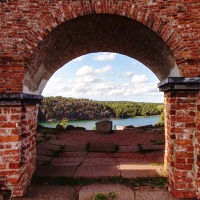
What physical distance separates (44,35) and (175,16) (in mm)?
2403

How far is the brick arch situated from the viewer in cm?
459

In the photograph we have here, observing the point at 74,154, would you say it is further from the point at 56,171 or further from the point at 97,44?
the point at 97,44

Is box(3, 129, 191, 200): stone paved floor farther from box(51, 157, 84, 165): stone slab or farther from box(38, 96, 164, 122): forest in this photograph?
box(38, 96, 164, 122): forest

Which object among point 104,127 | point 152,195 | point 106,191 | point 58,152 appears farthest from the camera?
point 104,127

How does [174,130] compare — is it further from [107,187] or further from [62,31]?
[62,31]

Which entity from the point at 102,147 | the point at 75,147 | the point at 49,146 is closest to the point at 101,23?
the point at 102,147

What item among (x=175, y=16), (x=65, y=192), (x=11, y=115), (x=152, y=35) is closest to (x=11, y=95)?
(x=11, y=115)

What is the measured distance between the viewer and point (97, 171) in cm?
534

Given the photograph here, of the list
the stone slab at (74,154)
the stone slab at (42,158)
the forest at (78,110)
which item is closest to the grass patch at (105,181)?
the stone slab at (42,158)

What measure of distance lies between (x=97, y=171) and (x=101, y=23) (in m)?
3.20

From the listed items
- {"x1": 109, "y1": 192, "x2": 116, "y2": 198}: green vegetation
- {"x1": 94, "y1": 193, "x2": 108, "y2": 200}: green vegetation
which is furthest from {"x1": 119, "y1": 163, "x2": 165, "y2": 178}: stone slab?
{"x1": 94, "y1": 193, "x2": 108, "y2": 200}: green vegetation

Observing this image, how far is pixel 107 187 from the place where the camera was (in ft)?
14.8

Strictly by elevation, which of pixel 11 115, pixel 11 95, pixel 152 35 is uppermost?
pixel 152 35

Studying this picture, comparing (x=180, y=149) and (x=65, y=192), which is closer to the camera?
(x=180, y=149)
